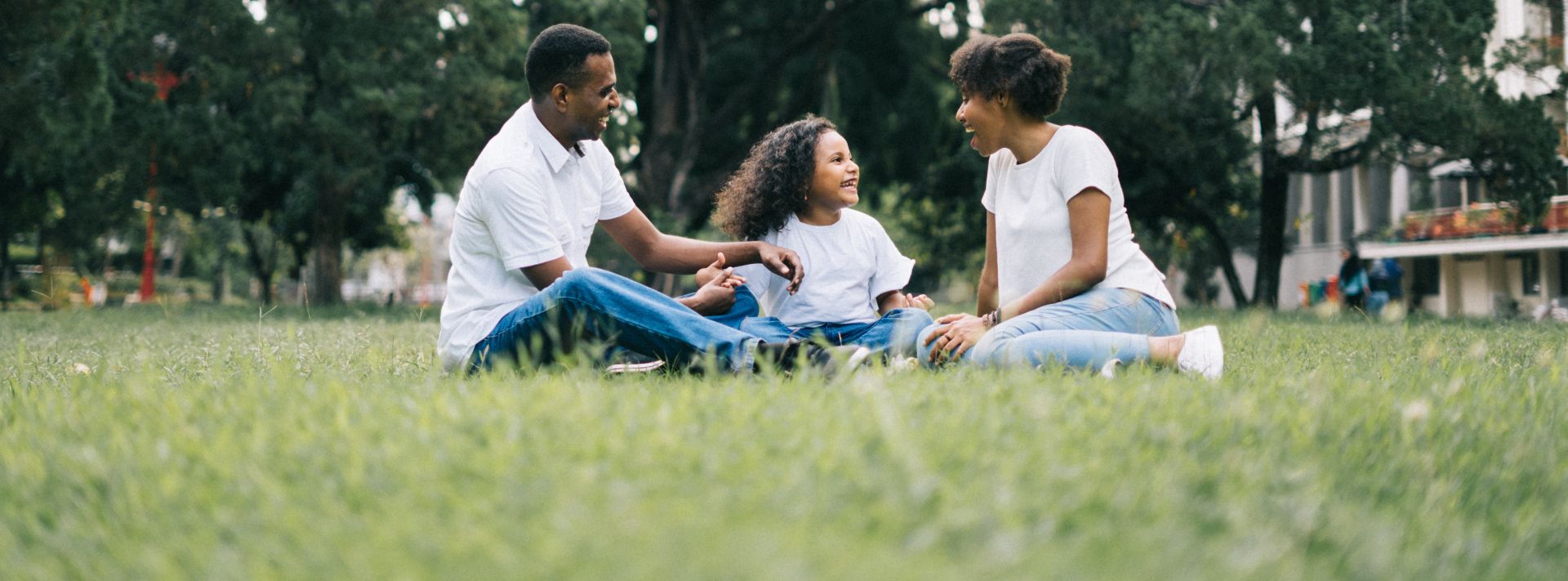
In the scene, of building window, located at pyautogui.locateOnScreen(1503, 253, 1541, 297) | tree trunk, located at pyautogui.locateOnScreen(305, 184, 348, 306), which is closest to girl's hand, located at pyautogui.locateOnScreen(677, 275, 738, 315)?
tree trunk, located at pyautogui.locateOnScreen(305, 184, 348, 306)

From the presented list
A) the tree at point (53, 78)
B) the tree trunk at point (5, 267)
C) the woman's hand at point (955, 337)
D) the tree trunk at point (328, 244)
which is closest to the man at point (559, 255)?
the woman's hand at point (955, 337)

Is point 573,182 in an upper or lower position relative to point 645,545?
upper

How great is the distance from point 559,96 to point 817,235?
134cm

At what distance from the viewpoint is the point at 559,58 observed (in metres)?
5.01

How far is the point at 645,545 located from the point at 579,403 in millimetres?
1075

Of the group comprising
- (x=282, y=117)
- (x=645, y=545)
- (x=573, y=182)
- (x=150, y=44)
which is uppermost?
(x=150, y=44)

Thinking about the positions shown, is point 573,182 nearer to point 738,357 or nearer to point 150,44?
point 738,357

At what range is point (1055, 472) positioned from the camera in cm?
238

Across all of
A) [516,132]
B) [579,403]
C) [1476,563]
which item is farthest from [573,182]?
[1476,563]

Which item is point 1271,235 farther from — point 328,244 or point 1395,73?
point 328,244

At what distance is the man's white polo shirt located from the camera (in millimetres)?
4613

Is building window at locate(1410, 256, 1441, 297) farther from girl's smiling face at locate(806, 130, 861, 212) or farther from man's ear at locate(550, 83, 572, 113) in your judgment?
man's ear at locate(550, 83, 572, 113)

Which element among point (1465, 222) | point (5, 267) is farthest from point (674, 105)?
point (1465, 222)

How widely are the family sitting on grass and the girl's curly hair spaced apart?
0.01 meters
